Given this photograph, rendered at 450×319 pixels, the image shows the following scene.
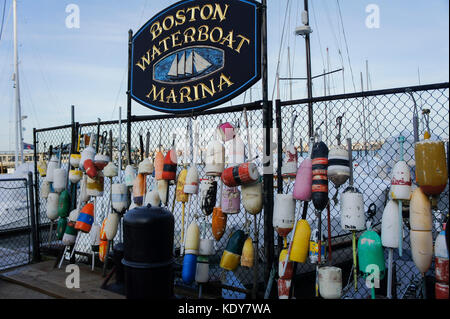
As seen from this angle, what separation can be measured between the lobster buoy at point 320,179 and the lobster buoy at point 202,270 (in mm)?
1355

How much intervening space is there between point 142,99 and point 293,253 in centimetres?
285

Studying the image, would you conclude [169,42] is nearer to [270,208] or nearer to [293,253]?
[270,208]

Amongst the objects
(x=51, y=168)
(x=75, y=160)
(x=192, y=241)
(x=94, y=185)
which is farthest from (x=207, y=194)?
(x=51, y=168)

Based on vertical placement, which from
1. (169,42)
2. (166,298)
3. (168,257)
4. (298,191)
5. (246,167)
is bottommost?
(166,298)

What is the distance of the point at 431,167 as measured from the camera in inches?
96.9

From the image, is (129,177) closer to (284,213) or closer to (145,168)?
(145,168)

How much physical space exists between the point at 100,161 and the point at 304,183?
274cm

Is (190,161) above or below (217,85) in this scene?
below

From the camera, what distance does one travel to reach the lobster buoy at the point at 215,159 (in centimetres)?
346

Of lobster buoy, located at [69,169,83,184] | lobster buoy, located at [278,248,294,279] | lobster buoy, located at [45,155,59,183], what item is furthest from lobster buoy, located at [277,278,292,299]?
lobster buoy, located at [45,155,59,183]

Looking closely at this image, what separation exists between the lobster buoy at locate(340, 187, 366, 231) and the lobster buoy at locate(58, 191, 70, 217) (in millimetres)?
3811

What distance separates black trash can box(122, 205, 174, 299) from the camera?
9.39 feet
